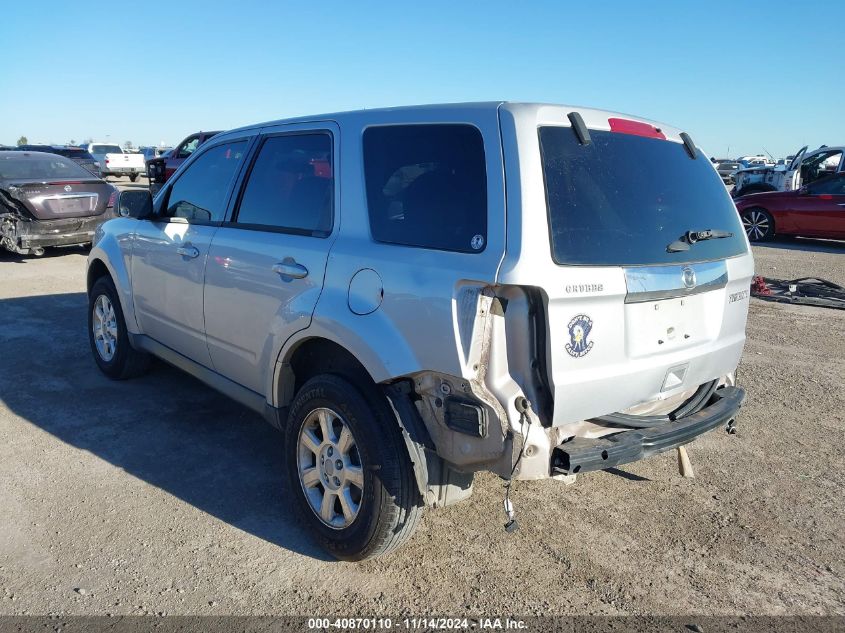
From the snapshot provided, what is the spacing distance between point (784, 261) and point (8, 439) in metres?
12.3

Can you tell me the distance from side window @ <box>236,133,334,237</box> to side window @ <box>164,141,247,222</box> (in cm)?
26

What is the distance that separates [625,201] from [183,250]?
2.69 meters

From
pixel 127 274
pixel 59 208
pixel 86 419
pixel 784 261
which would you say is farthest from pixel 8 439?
pixel 784 261

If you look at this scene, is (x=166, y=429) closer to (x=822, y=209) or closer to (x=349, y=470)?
(x=349, y=470)

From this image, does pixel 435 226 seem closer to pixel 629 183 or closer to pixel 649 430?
pixel 629 183


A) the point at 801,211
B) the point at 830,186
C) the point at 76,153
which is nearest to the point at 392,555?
the point at 801,211

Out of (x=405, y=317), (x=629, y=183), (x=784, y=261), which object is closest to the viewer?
(x=405, y=317)

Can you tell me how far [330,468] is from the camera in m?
3.20

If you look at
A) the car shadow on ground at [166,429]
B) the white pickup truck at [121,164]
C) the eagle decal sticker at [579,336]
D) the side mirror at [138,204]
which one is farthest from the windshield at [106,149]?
the eagle decal sticker at [579,336]

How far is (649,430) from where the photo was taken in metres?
3.02

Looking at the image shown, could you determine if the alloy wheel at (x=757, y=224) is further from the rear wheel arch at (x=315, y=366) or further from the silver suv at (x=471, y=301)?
the rear wheel arch at (x=315, y=366)

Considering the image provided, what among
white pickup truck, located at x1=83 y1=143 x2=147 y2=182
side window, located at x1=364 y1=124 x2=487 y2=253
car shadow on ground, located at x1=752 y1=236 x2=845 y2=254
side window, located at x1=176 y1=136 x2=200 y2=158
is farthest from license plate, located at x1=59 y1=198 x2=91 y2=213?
white pickup truck, located at x1=83 y1=143 x2=147 y2=182

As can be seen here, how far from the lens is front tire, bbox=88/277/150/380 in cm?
527

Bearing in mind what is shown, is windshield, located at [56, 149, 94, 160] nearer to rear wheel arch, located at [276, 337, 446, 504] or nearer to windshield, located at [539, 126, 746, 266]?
rear wheel arch, located at [276, 337, 446, 504]
